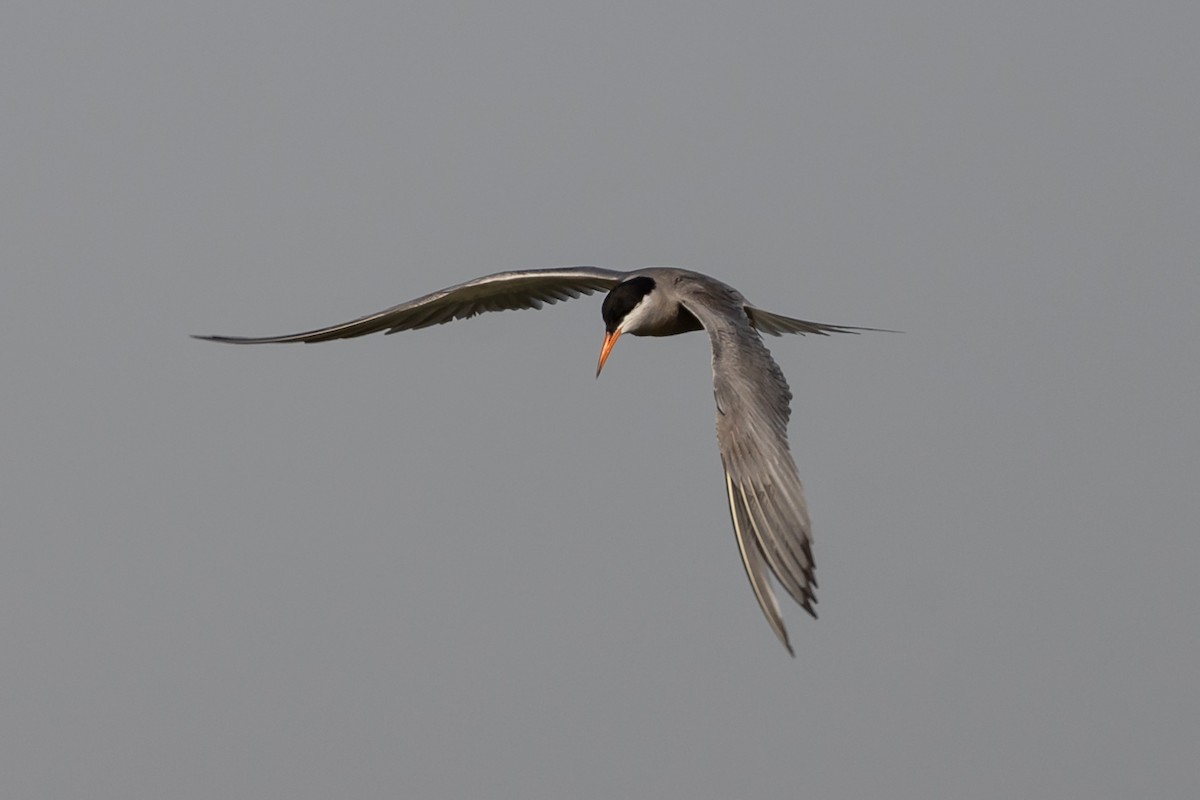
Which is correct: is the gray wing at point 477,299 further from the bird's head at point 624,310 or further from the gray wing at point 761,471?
the gray wing at point 761,471

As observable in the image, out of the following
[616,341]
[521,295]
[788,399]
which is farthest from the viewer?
[521,295]

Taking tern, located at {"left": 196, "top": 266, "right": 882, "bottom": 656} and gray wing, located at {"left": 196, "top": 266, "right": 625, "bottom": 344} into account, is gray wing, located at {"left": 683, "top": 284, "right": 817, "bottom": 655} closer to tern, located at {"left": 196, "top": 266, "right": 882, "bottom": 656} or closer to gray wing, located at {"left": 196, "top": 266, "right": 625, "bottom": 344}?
tern, located at {"left": 196, "top": 266, "right": 882, "bottom": 656}

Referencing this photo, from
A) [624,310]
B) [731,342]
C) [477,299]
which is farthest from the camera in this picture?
[477,299]

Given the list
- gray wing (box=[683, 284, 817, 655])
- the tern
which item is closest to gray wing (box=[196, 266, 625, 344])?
the tern

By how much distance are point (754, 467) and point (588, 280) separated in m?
4.86

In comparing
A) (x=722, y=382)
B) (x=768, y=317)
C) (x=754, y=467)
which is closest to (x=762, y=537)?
(x=754, y=467)

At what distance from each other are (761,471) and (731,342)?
53.4 inches

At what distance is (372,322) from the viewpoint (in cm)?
1349

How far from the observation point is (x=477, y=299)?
47.1 ft

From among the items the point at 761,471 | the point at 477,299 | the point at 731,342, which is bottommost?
the point at 761,471

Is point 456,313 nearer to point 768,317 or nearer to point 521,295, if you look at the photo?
point 521,295

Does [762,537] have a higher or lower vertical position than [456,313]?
lower

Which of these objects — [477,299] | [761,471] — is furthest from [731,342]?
[477,299]

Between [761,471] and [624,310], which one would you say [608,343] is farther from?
[761,471]
